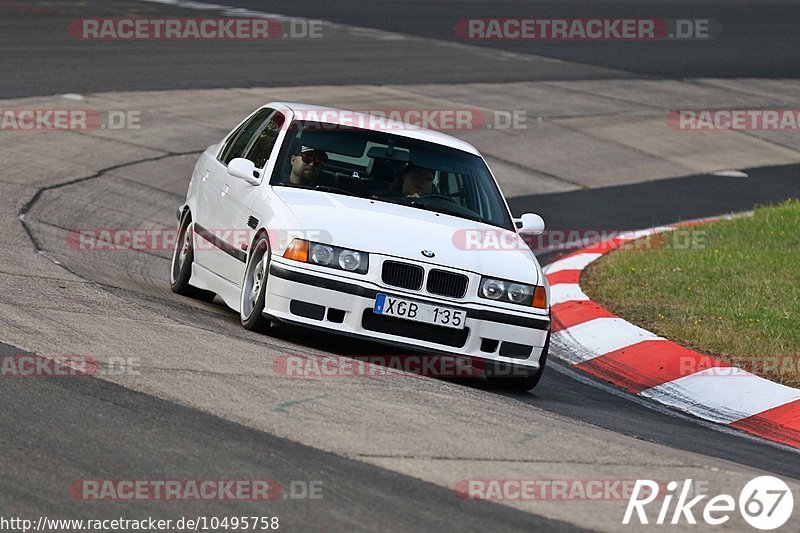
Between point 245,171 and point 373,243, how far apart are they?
139 cm

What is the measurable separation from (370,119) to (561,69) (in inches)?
630

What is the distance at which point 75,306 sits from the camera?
784 cm

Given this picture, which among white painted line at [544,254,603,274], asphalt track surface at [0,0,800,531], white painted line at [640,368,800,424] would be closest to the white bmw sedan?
asphalt track surface at [0,0,800,531]

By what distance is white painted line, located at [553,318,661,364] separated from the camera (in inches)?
382

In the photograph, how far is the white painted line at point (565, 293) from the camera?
36.3ft

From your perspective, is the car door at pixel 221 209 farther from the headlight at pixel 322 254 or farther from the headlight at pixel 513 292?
the headlight at pixel 513 292

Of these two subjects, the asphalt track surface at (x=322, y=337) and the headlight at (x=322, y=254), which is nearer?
the asphalt track surface at (x=322, y=337)

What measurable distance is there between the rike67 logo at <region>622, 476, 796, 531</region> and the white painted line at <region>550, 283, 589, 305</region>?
213 inches

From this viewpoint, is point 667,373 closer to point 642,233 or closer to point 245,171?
point 245,171

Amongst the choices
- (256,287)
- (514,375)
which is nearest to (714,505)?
(514,375)

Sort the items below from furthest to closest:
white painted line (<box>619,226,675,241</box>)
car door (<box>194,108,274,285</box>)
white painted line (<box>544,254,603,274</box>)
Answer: white painted line (<box>619,226,675,241</box>), white painted line (<box>544,254,603,274</box>), car door (<box>194,108,274,285</box>)

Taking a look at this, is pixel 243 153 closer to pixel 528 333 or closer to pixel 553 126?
pixel 528 333

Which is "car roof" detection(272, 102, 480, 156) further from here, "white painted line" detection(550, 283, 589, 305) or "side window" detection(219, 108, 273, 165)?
"white painted line" detection(550, 283, 589, 305)

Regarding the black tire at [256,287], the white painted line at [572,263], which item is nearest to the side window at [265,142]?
the black tire at [256,287]
